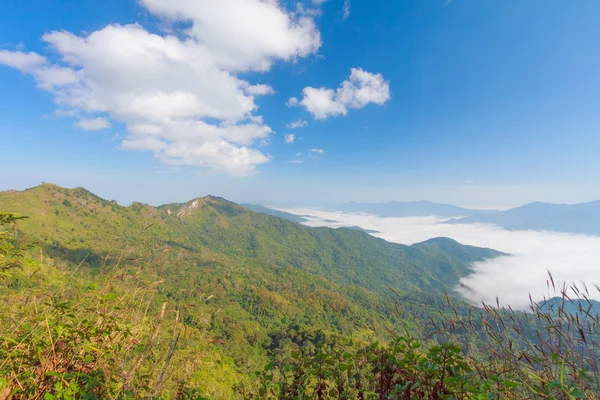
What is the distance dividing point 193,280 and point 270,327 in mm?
41299

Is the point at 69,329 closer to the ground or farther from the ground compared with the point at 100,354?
farther from the ground

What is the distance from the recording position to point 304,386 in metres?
2.65

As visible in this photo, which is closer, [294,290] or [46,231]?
[46,231]

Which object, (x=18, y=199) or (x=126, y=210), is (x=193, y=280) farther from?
(x=126, y=210)

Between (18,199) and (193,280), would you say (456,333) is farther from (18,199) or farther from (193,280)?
(18,199)

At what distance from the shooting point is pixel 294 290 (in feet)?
425

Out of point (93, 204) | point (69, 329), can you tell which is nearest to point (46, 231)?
point (93, 204)

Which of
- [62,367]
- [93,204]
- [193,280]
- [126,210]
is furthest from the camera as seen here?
[126,210]

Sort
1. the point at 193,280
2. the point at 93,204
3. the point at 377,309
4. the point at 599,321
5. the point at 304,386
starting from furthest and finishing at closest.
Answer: the point at 93,204 → the point at 377,309 → the point at 193,280 → the point at 599,321 → the point at 304,386

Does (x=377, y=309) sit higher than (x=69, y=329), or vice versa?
(x=69, y=329)

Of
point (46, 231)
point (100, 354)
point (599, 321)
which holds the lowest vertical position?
point (46, 231)

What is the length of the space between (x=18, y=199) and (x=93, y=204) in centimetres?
4479

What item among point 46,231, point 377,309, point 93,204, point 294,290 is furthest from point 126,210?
point 377,309

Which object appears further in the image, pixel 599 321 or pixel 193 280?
pixel 193 280
